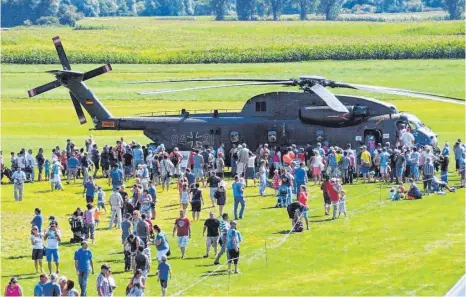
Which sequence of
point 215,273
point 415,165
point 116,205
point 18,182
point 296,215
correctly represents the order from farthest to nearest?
point 415,165 → point 18,182 → point 116,205 → point 296,215 → point 215,273

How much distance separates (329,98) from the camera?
33156 millimetres

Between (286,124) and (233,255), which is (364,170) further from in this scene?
(233,255)

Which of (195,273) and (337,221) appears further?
(337,221)

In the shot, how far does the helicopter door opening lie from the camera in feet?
125

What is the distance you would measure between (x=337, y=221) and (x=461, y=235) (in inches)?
138

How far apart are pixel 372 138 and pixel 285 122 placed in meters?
2.91

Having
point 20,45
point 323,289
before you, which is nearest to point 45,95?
point 20,45

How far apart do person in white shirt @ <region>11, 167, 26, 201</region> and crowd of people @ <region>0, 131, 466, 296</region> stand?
1.1 inches

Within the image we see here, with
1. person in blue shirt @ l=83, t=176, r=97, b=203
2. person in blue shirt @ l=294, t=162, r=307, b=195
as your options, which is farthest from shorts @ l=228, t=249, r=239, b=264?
person in blue shirt @ l=294, t=162, r=307, b=195

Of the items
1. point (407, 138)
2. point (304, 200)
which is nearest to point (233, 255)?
point (304, 200)

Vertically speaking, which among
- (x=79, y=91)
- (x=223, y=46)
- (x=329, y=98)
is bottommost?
(x=223, y=46)

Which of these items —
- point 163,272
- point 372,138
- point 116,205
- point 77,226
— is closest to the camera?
point 163,272

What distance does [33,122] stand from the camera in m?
56.6

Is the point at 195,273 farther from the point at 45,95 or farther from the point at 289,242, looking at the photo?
the point at 45,95
